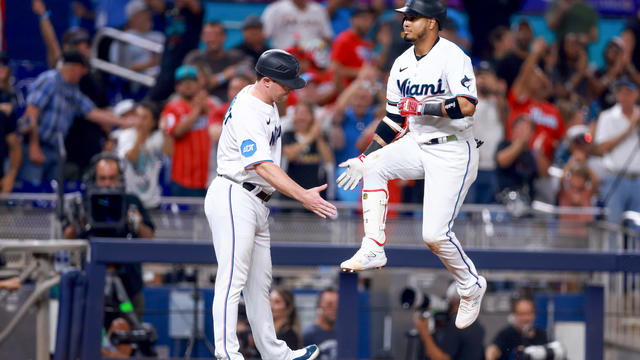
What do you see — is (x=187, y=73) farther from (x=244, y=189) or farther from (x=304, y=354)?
(x=304, y=354)

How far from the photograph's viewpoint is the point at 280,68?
239 inches

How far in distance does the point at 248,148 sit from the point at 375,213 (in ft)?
3.10

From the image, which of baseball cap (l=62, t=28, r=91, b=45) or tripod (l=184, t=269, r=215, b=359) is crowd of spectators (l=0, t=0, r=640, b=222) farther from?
tripod (l=184, t=269, r=215, b=359)

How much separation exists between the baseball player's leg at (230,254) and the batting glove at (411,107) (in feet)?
3.72

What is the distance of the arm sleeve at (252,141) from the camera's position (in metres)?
5.97

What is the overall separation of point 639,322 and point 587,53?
4859 mm

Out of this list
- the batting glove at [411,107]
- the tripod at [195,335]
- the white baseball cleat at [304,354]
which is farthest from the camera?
the tripod at [195,335]

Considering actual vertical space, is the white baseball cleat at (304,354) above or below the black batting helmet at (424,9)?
below

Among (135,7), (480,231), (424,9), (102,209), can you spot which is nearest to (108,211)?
(102,209)

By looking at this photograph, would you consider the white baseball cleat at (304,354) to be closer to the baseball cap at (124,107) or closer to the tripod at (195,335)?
the tripod at (195,335)

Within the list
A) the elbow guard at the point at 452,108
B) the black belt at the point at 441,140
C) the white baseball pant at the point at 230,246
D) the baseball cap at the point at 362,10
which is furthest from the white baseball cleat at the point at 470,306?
the baseball cap at the point at 362,10

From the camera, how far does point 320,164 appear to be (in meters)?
9.64

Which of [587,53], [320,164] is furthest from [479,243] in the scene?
[587,53]

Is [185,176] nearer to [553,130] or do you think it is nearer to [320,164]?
[320,164]
